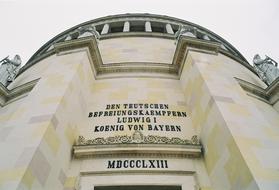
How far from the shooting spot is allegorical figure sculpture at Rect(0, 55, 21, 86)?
15855mm

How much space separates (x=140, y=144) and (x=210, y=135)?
2358mm

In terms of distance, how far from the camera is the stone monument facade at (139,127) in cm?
795

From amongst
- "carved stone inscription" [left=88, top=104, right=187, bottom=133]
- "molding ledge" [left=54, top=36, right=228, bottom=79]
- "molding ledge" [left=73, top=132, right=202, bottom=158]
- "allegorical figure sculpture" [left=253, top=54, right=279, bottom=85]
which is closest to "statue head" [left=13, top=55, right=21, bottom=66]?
"molding ledge" [left=54, top=36, right=228, bottom=79]

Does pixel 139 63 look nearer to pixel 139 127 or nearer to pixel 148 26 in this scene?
pixel 139 127

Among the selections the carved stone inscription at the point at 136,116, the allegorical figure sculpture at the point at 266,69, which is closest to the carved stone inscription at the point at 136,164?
the carved stone inscription at the point at 136,116

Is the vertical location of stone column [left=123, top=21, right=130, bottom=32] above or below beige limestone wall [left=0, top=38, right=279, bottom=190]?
above

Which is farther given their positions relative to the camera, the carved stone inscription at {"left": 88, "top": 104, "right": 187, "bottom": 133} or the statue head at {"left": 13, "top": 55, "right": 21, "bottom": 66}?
the statue head at {"left": 13, "top": 55, "right": 21, "bottom": 66}

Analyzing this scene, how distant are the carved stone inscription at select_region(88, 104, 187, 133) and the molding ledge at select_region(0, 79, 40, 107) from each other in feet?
12.7

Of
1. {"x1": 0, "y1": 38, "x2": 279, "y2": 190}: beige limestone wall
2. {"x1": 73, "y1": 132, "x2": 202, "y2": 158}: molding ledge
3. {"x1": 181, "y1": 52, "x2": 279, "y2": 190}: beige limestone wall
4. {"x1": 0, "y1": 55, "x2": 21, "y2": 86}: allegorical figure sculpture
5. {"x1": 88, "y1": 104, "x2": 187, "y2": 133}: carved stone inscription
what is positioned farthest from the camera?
{"x1": 0, "y1": 55, "x2": 21, "y2": 86}: allegorical figure sculpture

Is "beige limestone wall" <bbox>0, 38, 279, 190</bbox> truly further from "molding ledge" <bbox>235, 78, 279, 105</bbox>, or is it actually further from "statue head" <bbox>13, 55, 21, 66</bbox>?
"statue head" <bbox>13, 55, 21, 66</bbox>

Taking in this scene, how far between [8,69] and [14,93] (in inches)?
Result: 137

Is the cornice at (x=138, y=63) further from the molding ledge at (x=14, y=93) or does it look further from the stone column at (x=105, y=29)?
the stone column at (x=105, y=29)

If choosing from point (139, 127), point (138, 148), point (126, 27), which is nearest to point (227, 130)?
point (138, 148)

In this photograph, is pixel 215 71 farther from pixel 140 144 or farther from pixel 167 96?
pixel 140 144
